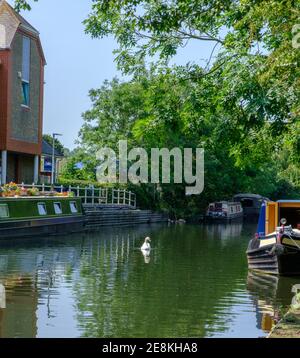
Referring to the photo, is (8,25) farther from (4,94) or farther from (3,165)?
(3,165)

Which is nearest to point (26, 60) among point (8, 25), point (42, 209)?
point (8, 25)

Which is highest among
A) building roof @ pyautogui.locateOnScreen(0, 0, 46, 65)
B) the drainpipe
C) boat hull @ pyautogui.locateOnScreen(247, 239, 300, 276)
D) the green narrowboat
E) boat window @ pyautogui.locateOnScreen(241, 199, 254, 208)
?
building roof @ pyautogui.locateOnScreen(0, 0, 46, 65)

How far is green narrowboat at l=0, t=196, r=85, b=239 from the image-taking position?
26.7m

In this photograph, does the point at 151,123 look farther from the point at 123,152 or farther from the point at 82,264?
the point at 123,152

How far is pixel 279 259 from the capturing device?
58.7 ft

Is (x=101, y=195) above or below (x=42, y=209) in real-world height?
above

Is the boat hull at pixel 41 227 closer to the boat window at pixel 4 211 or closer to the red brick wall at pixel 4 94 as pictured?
the boat window at pixel 4 211

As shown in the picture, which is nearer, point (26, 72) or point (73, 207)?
point (73, 207)

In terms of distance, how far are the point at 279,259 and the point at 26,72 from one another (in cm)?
2342

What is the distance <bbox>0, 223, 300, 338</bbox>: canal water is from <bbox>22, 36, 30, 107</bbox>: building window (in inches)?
564

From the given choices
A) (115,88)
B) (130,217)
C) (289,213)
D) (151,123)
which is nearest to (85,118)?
(115,88)

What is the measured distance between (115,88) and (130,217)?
33.2 feet

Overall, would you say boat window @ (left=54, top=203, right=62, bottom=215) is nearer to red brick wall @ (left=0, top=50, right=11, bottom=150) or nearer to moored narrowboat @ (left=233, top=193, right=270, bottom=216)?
red brick wall @ (left=0, top=50, right=11, bottom=150)

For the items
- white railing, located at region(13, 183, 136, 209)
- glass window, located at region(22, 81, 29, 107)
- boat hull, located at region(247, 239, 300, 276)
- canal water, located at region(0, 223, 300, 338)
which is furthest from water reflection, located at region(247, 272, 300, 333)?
glass window, located at region(22, 81, 29, 107)
